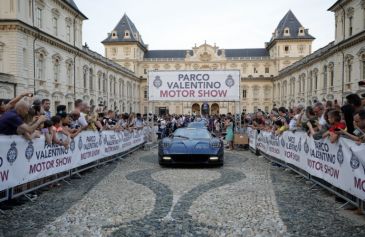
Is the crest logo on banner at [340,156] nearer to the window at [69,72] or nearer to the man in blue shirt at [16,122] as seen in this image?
the man in blue shirt at [16,122]

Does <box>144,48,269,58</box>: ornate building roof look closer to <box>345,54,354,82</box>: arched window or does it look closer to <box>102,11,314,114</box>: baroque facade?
<box>102,11,314,114</box>: baroque facade

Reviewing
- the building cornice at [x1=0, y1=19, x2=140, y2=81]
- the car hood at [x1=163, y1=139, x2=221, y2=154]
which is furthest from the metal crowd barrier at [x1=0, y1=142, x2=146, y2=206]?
the building cornice at [x1=0, y1=19, x2=140, y2=81]

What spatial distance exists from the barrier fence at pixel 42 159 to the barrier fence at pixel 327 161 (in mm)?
6013

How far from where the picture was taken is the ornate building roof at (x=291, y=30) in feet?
258

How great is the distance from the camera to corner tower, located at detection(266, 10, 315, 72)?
78125 millimetres

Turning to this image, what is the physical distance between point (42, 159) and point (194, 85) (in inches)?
453

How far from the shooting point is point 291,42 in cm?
7862

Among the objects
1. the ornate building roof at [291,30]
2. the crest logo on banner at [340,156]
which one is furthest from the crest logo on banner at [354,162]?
the ornate building roof at [291,30]

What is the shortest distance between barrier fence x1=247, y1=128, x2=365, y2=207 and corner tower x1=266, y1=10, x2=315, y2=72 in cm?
7313

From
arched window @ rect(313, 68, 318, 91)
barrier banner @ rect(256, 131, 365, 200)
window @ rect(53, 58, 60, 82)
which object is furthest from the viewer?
arched window @ rect(313, 68, 318, 91)

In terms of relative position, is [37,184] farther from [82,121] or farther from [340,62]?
[340,62]

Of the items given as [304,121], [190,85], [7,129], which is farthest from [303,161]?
[190,85]

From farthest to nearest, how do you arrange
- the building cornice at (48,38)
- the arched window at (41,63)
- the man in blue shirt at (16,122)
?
the arched window at (41,63) → the building cornice at (48,38) → the man in blue shirt at (16,122)

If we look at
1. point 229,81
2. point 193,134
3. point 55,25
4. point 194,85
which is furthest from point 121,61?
point 193,134
